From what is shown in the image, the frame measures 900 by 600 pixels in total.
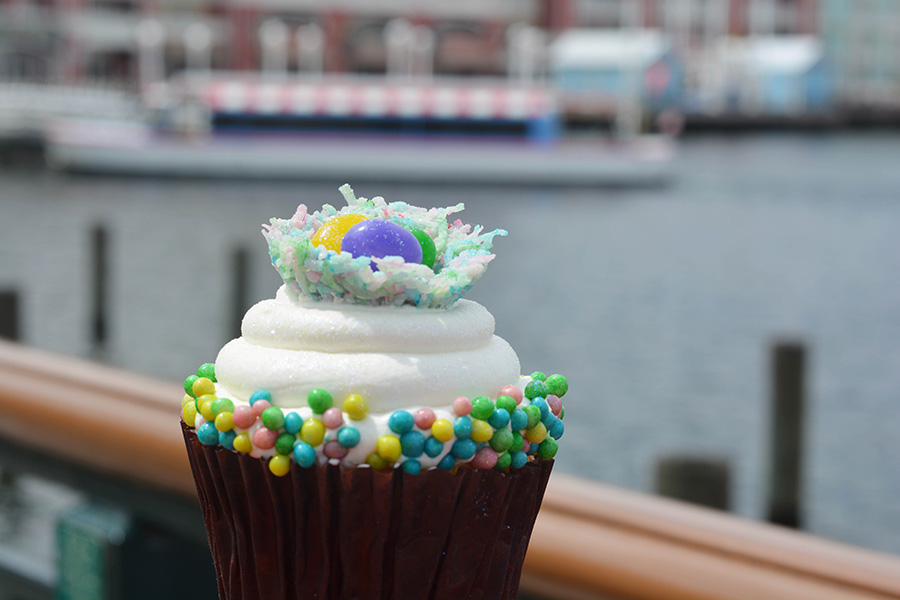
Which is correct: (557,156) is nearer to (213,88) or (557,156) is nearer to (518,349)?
(213,88)

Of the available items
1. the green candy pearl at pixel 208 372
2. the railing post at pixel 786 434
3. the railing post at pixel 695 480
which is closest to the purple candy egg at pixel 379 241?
the green candy pearl at pixel 208 372

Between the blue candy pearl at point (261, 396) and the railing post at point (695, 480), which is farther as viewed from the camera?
the railing post at point (695, 480)

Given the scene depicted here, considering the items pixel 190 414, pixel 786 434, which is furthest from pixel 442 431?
pixel 786 434

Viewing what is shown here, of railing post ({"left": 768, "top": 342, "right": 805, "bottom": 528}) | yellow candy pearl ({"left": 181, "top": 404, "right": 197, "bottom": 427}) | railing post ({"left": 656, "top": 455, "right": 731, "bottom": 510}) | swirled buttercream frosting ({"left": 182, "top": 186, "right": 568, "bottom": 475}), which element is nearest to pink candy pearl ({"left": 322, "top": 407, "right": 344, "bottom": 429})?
swirled buttercream frosting ({"left": 182, "top": 186, "right": 568, "bottom": 475})

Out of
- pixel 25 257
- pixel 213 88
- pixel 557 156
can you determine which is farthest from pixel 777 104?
pixel 25 257

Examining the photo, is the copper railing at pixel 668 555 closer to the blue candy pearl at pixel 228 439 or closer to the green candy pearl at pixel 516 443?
the green candy pearl at pixel 516 443

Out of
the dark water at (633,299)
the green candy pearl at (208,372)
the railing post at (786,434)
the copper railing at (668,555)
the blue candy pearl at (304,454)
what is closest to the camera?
the blue candy pearl at (304,454)
